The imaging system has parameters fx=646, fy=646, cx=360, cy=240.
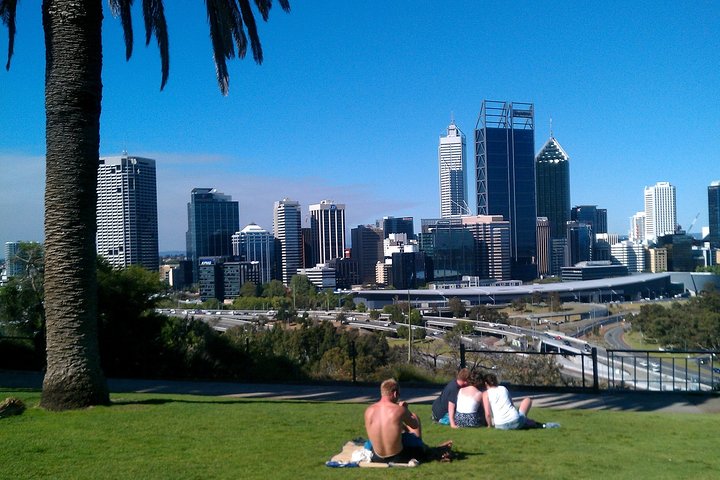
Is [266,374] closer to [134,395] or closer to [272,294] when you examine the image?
[134,395]

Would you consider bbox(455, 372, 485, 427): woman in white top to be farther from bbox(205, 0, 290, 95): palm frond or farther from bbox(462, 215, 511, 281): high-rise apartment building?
bbox(462, 215, 511, 281): high-rise apartment building

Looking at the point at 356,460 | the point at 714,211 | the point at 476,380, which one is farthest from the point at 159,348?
the point at 714,211

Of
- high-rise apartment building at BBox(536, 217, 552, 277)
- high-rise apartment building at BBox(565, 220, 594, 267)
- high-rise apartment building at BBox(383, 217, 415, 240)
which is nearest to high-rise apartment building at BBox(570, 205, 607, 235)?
high-rise apartment building at BBox(536, 217, 552, 277)

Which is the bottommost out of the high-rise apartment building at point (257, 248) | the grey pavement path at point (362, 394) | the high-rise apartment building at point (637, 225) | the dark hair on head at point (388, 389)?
the grey pavement path at point (362, 394)

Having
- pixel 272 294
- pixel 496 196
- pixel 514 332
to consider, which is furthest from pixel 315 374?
pixel 496 196

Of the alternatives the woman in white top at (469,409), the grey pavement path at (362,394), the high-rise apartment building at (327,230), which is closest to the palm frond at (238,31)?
the grey pavement path at (362,394)

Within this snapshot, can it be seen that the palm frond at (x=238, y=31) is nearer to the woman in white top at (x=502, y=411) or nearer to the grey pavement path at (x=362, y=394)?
the grey pavement path at (x=362, y=394)
